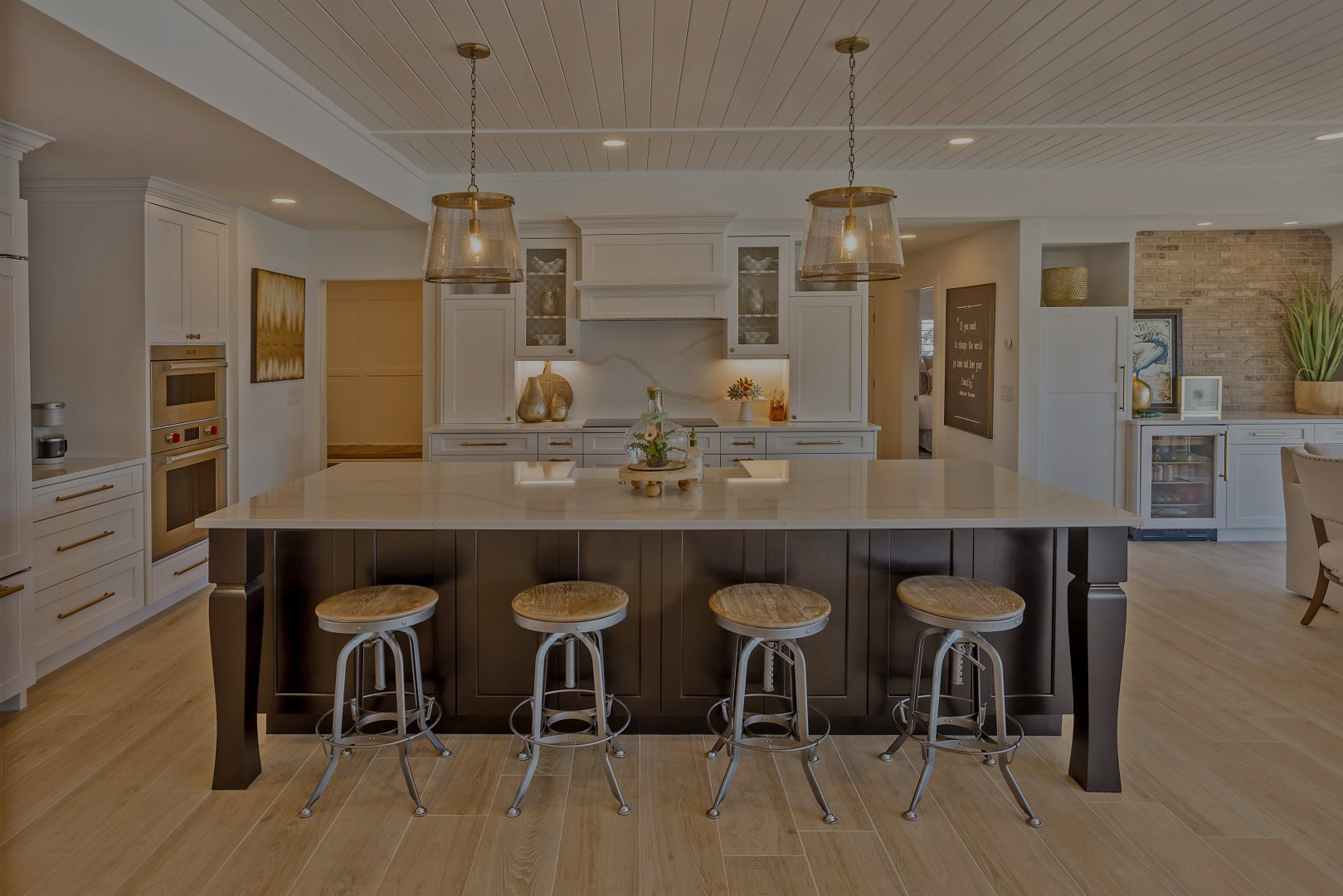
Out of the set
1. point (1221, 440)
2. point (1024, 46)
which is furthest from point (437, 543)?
point (1221, 440)

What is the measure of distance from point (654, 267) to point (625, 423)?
42.9 inches

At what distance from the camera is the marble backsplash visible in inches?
250

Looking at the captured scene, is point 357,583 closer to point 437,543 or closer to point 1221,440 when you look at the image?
point 437,543

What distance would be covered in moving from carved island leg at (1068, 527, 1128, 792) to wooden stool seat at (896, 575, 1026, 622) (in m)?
0.25

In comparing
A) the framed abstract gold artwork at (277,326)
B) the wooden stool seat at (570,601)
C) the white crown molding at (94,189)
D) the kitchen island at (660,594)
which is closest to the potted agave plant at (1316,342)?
the kitchen island at (660,594)

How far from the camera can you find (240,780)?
270 centimetres

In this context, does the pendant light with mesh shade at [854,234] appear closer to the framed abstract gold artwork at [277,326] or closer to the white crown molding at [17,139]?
the white crown molding at [17,139]

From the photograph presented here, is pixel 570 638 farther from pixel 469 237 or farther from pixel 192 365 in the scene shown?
pixel 192 365

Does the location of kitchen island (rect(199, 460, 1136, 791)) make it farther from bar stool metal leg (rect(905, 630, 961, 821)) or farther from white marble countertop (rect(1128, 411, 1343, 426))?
white marble countertop (rect(1128, 411, 1343, 426))

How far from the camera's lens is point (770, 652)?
279 cm

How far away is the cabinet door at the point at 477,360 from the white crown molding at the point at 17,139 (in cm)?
264

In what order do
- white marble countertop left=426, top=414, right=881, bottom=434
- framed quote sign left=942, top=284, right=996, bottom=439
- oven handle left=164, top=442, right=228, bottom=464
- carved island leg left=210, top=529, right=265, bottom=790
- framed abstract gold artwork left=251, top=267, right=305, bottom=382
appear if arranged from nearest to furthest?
carved island leg left=210, top=529, right=265, bottom=790, oven handle left=164, top=442, right=228, bottom=464, framed abstract gold artwork left=251, top=267, right=305, bottom=382, white marble countertop left=426, top=414, right=881, bottom=434, framed quote sign left=942, top=284, right=996, bottom=439

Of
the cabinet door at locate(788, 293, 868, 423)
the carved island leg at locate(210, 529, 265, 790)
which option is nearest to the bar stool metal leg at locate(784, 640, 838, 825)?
the carved island leg at locate(210, 529, 265, 790)

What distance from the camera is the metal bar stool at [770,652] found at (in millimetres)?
2549
